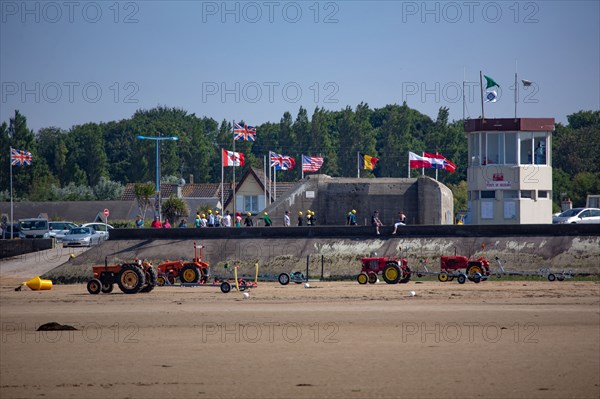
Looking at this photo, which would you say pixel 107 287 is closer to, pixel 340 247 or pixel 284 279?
pixel 284 279

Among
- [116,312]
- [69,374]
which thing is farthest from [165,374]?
[116,312]

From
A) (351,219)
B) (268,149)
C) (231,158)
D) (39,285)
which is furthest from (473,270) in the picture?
(268,149)

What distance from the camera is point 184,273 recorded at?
106 feet

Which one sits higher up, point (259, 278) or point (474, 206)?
point (474, 206)

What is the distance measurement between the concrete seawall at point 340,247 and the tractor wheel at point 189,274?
3.73m

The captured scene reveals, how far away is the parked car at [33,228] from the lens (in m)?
60.2

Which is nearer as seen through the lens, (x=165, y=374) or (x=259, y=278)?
(x=165, y=374)

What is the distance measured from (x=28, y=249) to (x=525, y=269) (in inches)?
1011

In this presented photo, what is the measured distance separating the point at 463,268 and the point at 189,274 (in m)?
9.86

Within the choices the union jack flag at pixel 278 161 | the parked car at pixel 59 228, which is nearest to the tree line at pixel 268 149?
the union jack flag at pixel 278 161

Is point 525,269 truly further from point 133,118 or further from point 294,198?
point 133,118

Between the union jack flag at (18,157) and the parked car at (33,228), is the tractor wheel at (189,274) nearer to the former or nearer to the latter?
the parked car at (33,228)

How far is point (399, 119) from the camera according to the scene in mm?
104312

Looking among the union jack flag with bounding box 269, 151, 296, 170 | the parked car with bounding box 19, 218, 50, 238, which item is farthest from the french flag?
the parked car with bounding box 19, 218, 50, 238
